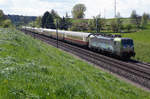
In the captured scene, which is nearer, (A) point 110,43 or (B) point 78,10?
(A) point 110,43

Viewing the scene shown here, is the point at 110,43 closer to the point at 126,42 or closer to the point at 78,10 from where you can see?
the point at 126,42

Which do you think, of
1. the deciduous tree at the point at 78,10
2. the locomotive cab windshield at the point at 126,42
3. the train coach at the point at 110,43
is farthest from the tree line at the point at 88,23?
the locomotive cab windshield at the point at 126,42

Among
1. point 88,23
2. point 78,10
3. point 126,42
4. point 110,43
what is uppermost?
point 78,10

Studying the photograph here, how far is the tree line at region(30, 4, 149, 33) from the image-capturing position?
236ft

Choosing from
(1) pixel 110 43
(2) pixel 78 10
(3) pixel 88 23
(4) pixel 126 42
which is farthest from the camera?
(2) pixel 78 10

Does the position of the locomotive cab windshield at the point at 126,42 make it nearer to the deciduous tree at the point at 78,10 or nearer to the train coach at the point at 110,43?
the train coach at the point at 110,43

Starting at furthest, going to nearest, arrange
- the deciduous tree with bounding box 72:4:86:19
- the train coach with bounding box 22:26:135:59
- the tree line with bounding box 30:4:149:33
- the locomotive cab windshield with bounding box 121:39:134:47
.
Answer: the deciduous tree with bounding box 72:4:86:19, the tree line with bounding box 30:4:149:33, the train coach with bounding box 22:26:135:59, the locomotive cab windshield with bounding box 121:39:134:47

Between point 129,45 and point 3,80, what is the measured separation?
928 inches

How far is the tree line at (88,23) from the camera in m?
72.0

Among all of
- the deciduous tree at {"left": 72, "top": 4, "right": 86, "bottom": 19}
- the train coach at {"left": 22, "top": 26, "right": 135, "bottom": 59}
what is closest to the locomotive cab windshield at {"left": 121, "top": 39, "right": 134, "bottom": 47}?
the train coach at {"left": 22, "top": 26, "right": 135, "bottom": 59}

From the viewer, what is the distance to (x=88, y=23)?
82.2 metres

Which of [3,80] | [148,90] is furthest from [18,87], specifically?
[148,90]

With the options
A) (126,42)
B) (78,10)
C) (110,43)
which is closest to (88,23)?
(110,43)

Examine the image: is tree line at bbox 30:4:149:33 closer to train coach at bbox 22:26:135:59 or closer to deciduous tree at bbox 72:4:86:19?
deciduous tree at bbox 72:4:86:19
